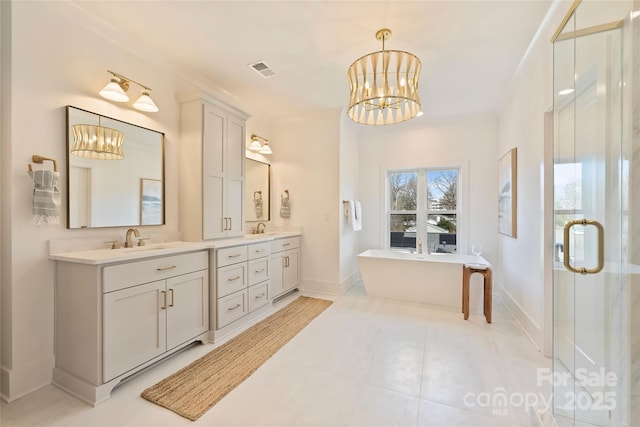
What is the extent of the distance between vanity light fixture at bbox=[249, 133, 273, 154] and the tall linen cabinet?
2.38 ft

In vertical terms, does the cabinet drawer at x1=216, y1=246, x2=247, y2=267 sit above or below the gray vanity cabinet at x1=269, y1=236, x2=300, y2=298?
above

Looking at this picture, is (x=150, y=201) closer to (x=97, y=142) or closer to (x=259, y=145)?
(x=97, y=142)

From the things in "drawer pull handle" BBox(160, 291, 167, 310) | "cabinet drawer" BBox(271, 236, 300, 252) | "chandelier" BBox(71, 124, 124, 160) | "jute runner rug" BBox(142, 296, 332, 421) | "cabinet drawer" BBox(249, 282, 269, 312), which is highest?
"chandelier" BBox(71, 124, 124, 160)

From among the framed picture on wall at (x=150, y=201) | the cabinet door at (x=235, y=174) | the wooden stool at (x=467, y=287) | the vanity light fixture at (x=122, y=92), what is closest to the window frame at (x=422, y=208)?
the wooden stool at (x=467, y=287)

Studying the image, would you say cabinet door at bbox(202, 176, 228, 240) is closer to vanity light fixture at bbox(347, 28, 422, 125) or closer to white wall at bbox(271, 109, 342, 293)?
white wall at bbox(271, 109, 342, 293)

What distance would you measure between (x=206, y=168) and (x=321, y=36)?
1.72 m

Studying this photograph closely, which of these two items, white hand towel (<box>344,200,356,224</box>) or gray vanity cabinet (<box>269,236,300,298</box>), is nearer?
gray vanity cabinet (<box>269,236,300,298</box>)

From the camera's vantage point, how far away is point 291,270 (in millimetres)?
4102

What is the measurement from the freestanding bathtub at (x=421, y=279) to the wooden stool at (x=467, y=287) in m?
0.16

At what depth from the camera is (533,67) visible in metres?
2.68

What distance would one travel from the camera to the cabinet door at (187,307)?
2238mm

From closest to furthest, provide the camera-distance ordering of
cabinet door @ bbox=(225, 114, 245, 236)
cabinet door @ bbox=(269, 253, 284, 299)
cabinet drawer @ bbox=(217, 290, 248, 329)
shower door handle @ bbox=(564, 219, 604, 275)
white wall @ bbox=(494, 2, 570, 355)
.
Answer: shower door handle @ bbox=(564, 219, 604, 275) → white wall @ bbox=(494, 2, 570, 355) → cabinet drawer @ bbox=(217, 290, 248, 329) → cabinet door @ bbox=(225, 114, 245, 236) → cabinet door @ bbox=(269, 253, 284, 299)

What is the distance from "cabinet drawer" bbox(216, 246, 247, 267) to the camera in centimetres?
268

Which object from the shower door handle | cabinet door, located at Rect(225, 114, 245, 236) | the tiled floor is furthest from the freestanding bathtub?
the shower door handle
